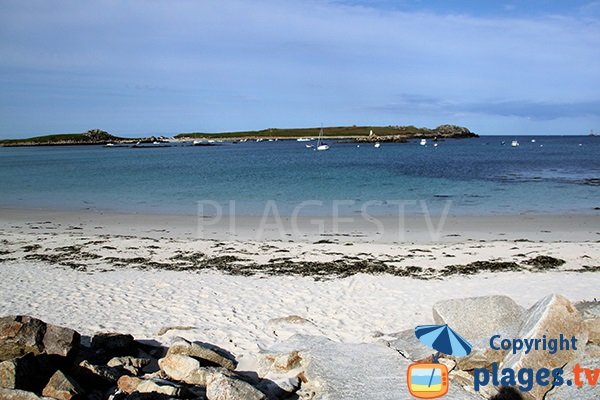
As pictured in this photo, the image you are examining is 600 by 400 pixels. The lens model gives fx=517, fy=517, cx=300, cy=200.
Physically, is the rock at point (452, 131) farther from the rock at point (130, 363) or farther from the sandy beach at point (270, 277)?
the rock at point (130, 363)

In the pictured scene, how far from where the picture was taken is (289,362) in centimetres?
694

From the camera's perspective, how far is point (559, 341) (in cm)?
625

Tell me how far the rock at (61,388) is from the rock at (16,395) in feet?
1.07

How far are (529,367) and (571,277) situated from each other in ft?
22.3

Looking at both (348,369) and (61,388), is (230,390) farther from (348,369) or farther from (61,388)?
(61,388)

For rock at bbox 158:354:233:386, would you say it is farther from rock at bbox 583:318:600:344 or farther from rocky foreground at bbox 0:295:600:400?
rock at bbox 583:318:600:344

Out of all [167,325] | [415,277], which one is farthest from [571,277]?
[167,325]

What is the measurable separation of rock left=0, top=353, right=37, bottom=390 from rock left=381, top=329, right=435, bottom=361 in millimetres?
4750

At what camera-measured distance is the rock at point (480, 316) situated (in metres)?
7.05

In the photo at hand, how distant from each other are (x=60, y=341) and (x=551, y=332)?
20.4 ft

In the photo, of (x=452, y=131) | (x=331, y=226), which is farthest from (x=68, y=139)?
(x=331, y=226)

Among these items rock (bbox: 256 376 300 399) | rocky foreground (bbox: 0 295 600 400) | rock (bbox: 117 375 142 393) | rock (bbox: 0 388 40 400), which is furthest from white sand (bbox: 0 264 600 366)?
rock (bbox: 0 388 40 400)

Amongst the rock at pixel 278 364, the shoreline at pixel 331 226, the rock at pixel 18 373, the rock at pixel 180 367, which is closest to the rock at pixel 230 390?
the rock at pixel 180 367

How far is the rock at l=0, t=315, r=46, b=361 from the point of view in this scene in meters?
6.64
